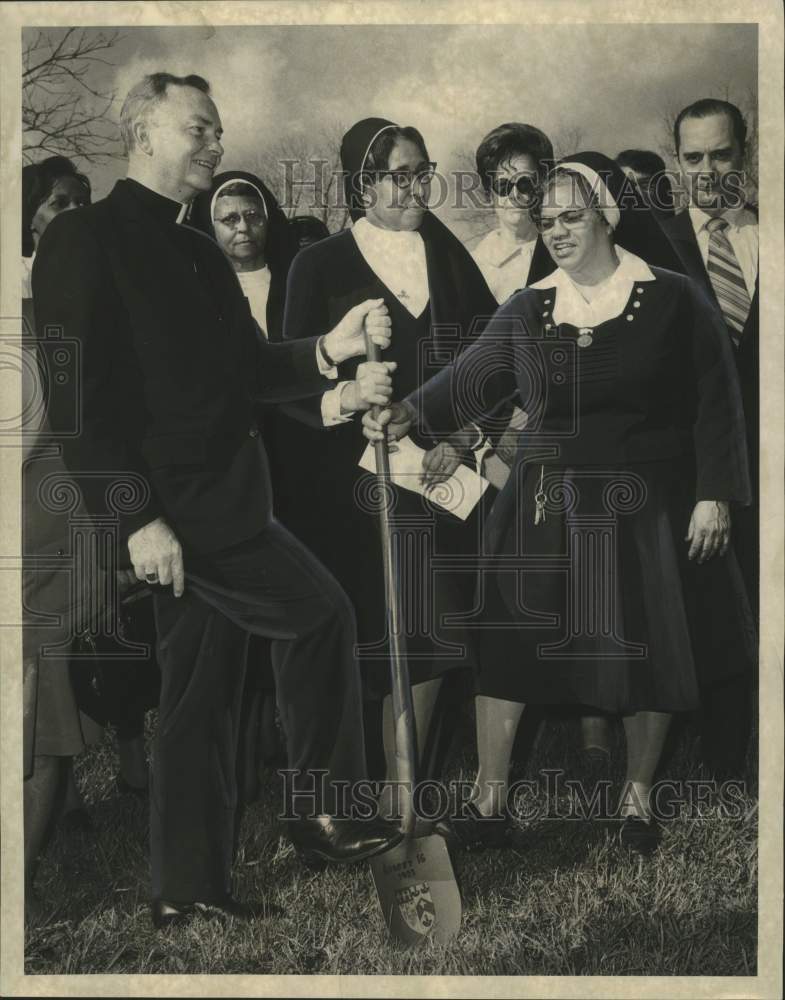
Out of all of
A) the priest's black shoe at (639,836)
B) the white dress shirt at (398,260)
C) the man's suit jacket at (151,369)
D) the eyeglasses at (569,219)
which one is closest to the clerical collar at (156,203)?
the man's suit jacket at (151,369)

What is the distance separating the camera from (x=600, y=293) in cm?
477

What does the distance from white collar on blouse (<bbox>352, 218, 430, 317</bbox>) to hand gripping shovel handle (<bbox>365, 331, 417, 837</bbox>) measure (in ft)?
0.77

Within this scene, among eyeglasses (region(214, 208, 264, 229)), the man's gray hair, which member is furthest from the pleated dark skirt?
the man's gray hair

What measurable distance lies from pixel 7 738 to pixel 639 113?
10.5ft

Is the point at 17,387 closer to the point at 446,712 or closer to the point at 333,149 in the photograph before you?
the point at 333,149

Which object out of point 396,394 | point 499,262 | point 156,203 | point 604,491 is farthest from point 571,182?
point 156,203

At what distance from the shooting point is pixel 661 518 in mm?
4750

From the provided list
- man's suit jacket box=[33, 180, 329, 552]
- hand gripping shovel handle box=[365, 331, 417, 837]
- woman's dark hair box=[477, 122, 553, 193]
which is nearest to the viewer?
man's suit jacket box=[33, 180, 329, 552]

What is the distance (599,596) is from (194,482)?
1.49 m

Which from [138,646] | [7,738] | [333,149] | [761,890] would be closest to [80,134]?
[333,149]

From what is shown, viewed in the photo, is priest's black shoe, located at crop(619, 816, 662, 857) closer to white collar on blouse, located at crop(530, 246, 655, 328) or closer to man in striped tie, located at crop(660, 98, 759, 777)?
man in striped tie, located at crop(660, 98, 759, 777)

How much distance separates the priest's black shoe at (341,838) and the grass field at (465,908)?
68 mm

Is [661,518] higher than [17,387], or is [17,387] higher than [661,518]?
[17,387]

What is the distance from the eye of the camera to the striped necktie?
4852mm
